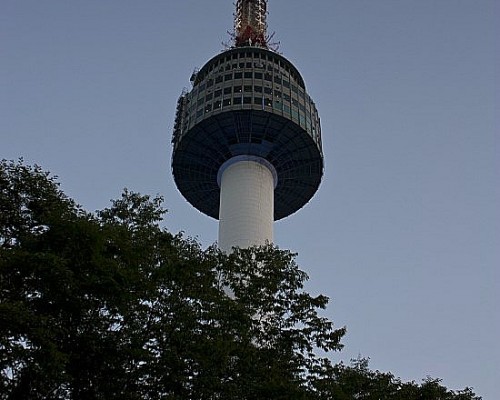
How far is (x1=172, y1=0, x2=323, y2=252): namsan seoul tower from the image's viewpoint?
264 ft

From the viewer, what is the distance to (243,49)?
290ft

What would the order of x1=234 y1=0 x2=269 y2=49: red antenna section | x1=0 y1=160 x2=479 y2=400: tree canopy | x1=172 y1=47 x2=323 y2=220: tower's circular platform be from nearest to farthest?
1. x1=0 y1=160 x2=479 y2=400: tree canopy
2. x1=172 y1=47 x2=323 y2=220: tower's circular platform
3. x1=234 y1=0 x2=269 y2=49: red antenna section

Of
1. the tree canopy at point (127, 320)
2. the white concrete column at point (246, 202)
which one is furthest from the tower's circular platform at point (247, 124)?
the tree canopy at point (127, 320)

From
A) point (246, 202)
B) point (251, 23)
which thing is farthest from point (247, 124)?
point (251, 23)

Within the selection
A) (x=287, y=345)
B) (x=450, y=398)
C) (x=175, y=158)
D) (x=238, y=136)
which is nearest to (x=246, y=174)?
(x=238, y=136)

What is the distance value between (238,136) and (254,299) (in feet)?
178

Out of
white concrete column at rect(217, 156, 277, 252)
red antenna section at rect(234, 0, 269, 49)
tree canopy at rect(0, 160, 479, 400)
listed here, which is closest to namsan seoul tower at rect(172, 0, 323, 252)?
white concrete column at rect(217, 156, 277, 252)

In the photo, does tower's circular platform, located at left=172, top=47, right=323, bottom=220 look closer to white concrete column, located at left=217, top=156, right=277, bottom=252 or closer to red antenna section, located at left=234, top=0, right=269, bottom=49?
white concrete column, located at left=217, top=156, right=277, bottom=252

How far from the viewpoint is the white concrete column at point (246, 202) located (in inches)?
3073

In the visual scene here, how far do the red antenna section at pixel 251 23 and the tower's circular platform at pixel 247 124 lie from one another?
6075mm

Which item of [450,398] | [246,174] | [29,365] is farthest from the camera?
[246,174]

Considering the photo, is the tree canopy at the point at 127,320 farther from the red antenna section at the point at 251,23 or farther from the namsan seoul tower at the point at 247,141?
the red antenna section at the point at 251,23

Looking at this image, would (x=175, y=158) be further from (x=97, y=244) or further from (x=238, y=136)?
(x=97, y=244)

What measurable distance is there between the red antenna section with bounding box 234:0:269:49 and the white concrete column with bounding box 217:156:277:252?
19163mm
